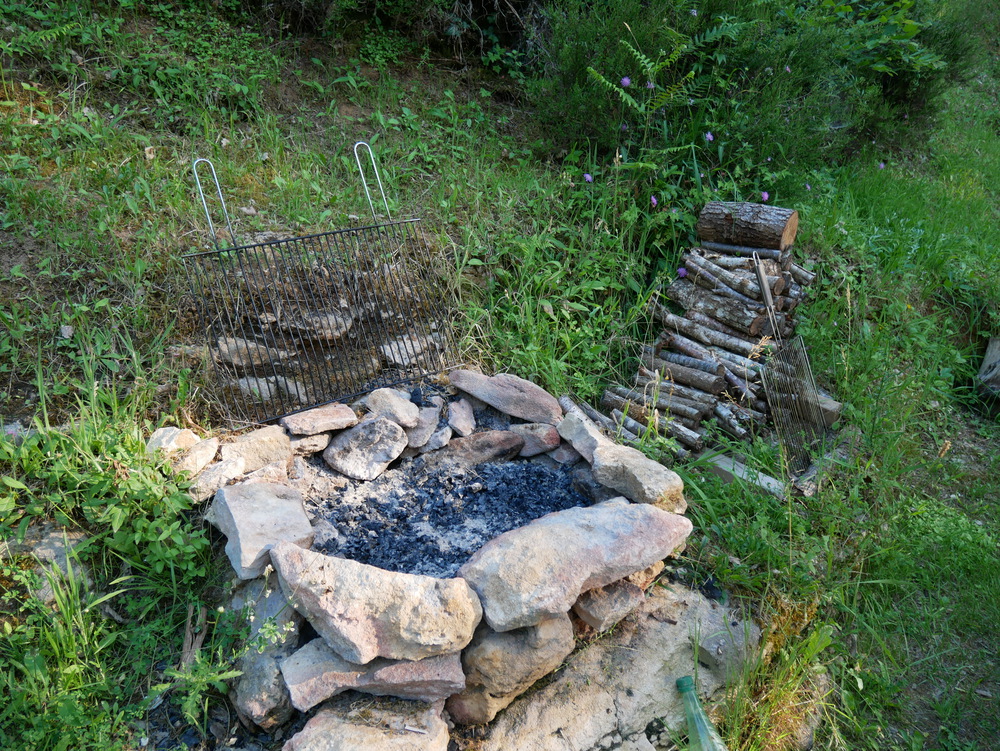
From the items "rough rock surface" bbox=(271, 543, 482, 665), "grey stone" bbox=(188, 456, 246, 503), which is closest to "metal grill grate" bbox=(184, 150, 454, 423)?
"grey stone" bbox=(188, 456, 246, 503)

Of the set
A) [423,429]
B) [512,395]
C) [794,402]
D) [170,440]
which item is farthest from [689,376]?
[170,440]

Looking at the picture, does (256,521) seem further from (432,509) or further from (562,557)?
(562,557)

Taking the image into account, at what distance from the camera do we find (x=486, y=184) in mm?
4539

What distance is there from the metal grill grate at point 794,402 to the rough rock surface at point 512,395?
126cm

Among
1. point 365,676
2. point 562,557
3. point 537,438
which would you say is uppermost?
point 562,557

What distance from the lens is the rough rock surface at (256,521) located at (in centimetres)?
225

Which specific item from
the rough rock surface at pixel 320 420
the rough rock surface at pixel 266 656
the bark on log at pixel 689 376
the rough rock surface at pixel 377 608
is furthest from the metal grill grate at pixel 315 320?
the bark on log at pixel 689 376

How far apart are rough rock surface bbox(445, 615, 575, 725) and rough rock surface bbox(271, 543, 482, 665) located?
10 cm

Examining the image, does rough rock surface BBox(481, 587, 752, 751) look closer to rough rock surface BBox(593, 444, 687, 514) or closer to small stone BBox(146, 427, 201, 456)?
rough rock surface BBox(593, 444, 687, 514)

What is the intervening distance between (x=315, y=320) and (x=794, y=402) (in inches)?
111

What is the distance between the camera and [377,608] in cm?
203

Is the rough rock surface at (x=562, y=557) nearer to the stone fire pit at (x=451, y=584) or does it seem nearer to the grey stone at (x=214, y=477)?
the stone fire pit at (x=451, y=584)

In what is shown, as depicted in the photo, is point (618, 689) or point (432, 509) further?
point (432, 509)

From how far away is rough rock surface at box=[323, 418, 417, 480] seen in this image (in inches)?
116
